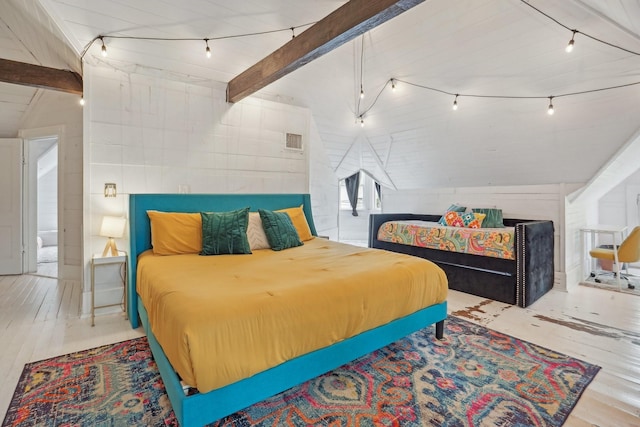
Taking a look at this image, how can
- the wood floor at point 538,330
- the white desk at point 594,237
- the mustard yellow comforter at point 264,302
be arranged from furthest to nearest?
the white desk at point 594,237 → the wood floor at point 538,330 → the mustard yellow comforter at point 264,302

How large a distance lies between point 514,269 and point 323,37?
295 cm

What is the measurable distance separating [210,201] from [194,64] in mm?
1426

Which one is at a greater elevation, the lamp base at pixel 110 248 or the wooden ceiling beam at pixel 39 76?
the wooden ceiling beam at pixel 39 76

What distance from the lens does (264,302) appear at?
152cm

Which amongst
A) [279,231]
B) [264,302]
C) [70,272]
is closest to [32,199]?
[70,272]

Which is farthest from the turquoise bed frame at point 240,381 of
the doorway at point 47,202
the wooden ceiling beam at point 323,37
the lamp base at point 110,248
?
the doorway at point 47,202

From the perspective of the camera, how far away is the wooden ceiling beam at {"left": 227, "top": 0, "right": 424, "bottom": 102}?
1.90 m

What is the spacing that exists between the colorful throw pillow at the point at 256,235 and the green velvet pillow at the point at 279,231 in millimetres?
41

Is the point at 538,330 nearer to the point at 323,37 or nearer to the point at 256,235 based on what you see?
the point at 256,235

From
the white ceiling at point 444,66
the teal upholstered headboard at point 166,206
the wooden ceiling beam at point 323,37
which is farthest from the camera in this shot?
the teal upholstered headboard at point 166,206

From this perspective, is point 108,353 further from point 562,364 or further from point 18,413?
point 562,364

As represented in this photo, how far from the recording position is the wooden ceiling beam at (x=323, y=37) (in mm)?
1901

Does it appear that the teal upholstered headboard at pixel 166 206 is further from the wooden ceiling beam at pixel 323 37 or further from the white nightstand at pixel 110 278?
the wooden ceiling beam at pixel 323 37

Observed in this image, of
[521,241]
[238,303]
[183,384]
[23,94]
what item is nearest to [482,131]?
[521,241]
